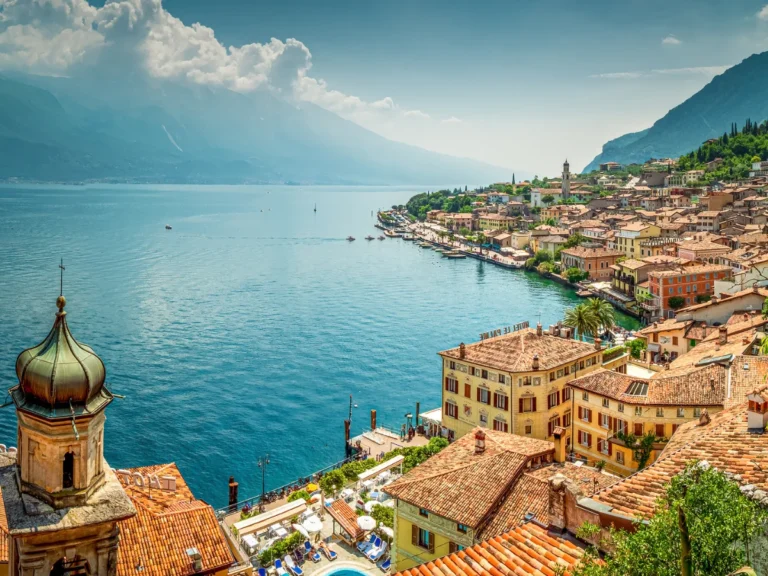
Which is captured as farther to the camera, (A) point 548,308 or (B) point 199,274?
(B) point 199,274

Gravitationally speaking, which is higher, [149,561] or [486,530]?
[149,561]

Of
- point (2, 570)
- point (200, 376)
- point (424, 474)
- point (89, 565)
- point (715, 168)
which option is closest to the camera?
point (89, 565)

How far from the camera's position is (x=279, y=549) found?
90.1 ft

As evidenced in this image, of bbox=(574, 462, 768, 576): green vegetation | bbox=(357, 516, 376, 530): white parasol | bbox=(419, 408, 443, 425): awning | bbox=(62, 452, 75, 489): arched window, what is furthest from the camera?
bbox=(419, 408, 443, 425): awning

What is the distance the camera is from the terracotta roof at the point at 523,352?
34.6 metres

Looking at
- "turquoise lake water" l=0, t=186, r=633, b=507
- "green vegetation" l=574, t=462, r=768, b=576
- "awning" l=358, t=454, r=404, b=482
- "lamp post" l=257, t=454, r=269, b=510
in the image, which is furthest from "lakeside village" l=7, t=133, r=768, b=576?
"turquoise lake water" l=0, t=186, r=633, b=507

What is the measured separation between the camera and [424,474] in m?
21.3

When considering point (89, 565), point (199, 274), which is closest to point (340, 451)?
point (89, 565)

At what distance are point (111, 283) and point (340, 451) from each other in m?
61.2

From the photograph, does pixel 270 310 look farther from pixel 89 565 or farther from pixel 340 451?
pixel 89 565

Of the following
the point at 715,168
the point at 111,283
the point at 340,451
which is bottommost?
the point at 340,451

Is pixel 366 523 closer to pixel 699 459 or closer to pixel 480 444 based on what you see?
pixel 480 444

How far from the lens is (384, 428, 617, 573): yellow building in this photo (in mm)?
18531

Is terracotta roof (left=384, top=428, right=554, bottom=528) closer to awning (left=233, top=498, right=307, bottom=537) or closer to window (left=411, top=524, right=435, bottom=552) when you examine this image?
window (left=411, top=524, right=435, bottom=552)
